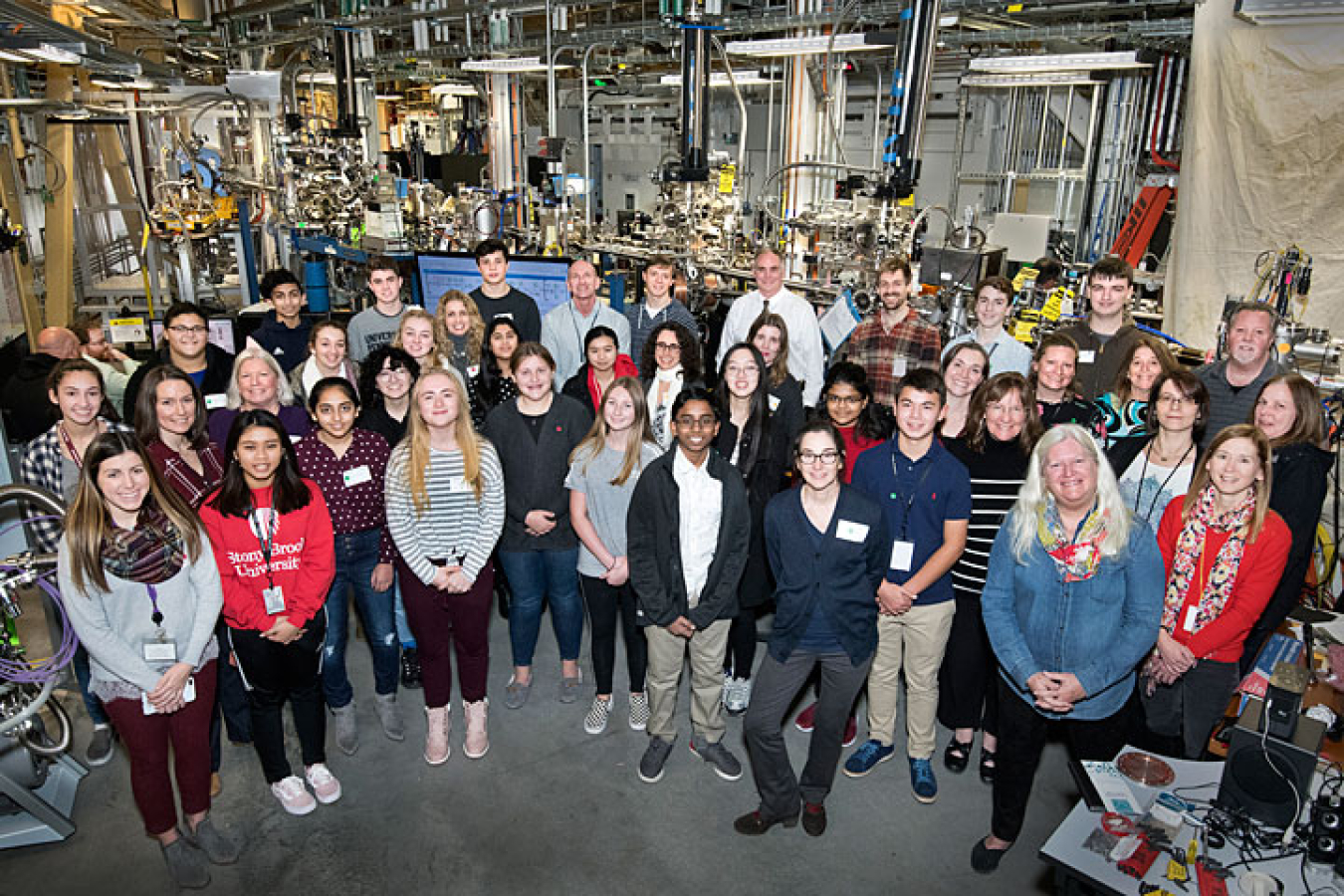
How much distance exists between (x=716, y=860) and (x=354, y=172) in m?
6.72

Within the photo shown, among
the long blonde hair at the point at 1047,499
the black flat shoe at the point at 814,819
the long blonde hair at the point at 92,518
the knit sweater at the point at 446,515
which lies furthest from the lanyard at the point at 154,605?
the long blonde hair at the point at 1047,499

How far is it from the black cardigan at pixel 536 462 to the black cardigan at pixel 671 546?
45 centimetres

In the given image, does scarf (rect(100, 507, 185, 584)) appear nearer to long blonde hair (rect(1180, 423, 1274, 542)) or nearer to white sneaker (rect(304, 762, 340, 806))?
white sneaker (rect(304, 762, 340, 806))

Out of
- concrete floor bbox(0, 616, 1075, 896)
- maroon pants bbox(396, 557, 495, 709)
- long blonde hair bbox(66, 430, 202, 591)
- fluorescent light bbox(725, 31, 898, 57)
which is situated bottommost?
concrete floor bbox(0, 616, 1075, 896)

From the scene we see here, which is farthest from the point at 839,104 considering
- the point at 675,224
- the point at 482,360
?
the point at 482,360

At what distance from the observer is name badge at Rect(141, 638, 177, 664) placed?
2355mm

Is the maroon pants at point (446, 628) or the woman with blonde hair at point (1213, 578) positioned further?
the maroon pants at point (446, 628)

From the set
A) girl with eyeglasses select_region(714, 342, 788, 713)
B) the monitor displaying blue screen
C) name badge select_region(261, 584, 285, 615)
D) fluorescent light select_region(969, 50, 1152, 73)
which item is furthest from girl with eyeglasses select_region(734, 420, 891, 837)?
fluorescent light select_region(969, 50, 1152, 73)

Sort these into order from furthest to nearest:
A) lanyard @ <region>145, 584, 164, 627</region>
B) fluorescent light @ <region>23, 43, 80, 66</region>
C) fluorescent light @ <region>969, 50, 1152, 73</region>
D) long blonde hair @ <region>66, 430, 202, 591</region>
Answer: fluorescent light @ <region>969, 50, 1152, 73</region>
fluorescent light @ <region>23, 43, 80, 66</region>
lanyard @ <region>145, 584, 164, 627</region>
long blonde hair @ <region>66, 430, 202, 591</region>

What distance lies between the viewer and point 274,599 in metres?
2.59

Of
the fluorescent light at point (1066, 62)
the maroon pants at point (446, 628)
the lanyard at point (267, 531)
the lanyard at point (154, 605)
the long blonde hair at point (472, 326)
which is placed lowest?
the maroon pants at point (446, 628)

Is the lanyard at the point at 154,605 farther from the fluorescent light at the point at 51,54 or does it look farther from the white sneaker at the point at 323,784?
the fluorescent light at the point at 51,54

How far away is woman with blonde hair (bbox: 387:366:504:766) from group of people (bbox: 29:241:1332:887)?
0.01m

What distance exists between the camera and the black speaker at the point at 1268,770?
6.35 feet
